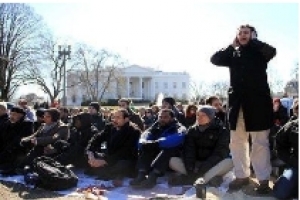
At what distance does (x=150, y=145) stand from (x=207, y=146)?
3.01 ft

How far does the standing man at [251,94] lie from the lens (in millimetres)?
5844

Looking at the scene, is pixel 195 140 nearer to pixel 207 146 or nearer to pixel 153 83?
pixel 207 146

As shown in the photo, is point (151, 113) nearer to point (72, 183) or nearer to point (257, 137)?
point (72, 183)

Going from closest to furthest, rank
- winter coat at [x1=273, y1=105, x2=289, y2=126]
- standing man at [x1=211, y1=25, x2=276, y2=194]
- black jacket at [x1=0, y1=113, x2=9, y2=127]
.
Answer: standing man at [x1=211, y1=25, x2=276, y2=194], winter coat at [x1=273, y1=105, x2=289, y2=126], black jacket at [x1=0, y1=113, x2=9, y2=127]

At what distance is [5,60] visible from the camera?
119 feet

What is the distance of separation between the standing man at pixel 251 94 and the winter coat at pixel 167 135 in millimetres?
1309

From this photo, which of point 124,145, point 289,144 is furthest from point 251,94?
point 124,145

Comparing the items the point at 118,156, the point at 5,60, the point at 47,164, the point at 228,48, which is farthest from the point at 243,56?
the point at 5,60

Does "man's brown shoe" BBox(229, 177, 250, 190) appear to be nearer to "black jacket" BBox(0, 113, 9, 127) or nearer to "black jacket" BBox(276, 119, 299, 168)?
"black jacket" BBox(276, 119, 299, 168)

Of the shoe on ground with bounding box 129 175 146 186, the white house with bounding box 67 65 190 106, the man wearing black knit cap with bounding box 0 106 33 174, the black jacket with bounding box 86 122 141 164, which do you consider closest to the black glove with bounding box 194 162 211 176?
the shoe on ground with bounding box 129 175 146 186

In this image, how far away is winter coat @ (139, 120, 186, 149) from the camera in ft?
23.7

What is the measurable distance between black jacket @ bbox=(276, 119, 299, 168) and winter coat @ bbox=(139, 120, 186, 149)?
1707 mm

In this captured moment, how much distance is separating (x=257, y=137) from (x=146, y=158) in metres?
2.08

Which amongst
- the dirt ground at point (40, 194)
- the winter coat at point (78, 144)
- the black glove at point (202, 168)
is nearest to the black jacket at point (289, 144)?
the dirt ground at point (40, 194)
